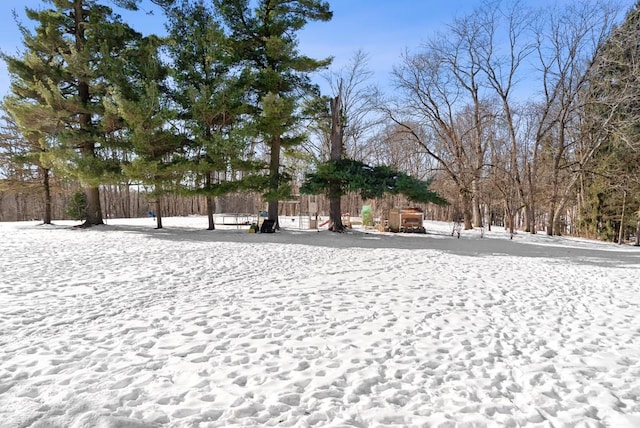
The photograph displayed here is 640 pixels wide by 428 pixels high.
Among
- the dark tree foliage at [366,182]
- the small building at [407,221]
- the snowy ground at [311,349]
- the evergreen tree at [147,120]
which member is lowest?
the snowy ground at [311,349]

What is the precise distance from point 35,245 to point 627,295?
14776 millimetres

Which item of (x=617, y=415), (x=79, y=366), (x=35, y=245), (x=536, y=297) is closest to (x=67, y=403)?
(x=79, y=366)

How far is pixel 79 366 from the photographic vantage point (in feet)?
9.57

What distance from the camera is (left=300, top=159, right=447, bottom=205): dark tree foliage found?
1389cm

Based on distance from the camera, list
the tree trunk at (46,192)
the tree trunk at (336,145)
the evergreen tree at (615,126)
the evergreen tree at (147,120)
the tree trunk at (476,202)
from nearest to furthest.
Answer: the evergreen tree at (147,120) < the evergreen tree at (615,126) < the tree trunk at (336,145) < the tree trunk at (46,192) < the tree trunk at (476,202)

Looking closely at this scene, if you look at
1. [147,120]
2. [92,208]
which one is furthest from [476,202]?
[92,208]

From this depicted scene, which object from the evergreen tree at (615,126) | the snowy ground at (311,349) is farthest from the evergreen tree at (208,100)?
the evergreen tree at (615,126)

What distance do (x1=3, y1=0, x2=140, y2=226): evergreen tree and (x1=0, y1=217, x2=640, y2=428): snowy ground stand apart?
9.43 meters

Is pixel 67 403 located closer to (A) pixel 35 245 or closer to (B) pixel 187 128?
(A) pixel 35 245

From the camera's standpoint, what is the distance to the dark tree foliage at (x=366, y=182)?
1389 centimetres

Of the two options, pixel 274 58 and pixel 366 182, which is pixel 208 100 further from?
pixel 366 182

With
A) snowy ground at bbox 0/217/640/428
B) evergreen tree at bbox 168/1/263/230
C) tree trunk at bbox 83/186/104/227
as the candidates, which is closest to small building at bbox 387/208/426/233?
evergreen tree at bbox 168/1/263/230

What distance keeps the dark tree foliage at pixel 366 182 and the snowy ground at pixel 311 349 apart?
7098 millimetres

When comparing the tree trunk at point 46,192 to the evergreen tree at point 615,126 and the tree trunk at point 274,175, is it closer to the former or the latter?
the tree trunk at point 274,175
